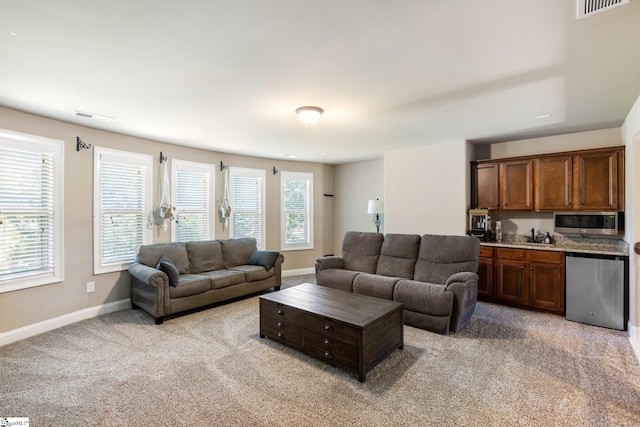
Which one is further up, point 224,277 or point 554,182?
point 554,182

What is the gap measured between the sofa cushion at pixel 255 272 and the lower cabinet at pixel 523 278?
3.36 m

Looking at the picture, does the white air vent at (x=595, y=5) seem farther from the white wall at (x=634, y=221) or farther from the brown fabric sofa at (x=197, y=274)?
the brown fabric sofa at (x=197, y=274)

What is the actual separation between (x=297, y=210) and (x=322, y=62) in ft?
15.0

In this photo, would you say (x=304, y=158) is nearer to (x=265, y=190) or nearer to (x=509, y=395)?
(x=265, y=190)

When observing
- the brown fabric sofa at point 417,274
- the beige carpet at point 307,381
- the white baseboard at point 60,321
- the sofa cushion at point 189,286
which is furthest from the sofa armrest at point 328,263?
the white baseboard at point 60,321

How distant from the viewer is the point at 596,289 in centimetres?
369

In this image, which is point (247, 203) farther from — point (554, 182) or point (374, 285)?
point (554, 182)

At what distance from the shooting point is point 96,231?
13.4 ft

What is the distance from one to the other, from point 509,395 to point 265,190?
506 cm

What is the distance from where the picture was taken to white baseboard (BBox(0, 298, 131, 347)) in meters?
3.24

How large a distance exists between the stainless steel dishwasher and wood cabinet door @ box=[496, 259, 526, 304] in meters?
0.51

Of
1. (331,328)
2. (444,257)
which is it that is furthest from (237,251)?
(444,257)

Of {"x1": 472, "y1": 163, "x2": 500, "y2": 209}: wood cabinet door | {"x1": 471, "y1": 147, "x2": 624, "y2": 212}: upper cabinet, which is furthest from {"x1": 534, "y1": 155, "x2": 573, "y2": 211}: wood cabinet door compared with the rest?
{"x1": 472, "y1": 163, "x2": 500, "y2": 209}: wood cabinet door

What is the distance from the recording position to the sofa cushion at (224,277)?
4.38m
